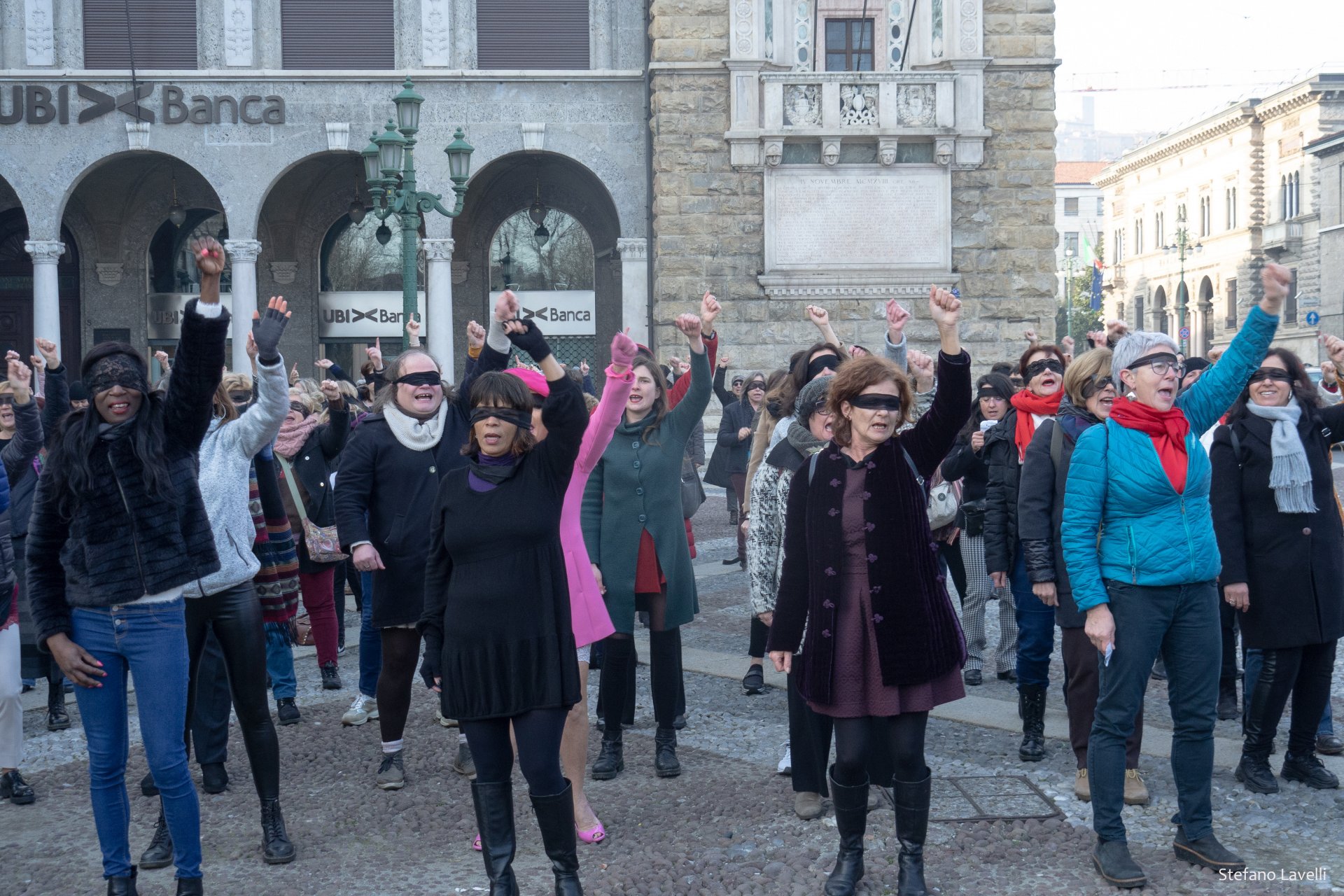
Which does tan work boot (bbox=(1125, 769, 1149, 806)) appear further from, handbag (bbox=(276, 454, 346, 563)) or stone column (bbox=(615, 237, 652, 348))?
stone column (bbox=(615, 237, 652, 348))

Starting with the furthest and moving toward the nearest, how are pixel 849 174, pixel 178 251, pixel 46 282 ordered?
pixel 178 251
pixel 46 282
pixel 849 174

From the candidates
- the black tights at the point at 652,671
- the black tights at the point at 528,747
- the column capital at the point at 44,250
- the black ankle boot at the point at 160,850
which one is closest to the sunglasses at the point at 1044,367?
the black tights at the point at 652,671

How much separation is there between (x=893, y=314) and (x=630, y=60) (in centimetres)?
1781

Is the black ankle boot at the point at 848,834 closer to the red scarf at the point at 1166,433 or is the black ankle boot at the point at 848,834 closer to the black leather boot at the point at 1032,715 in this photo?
the red scarf at the point at 1166,433

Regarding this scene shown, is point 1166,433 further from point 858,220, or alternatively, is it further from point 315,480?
point 858,220

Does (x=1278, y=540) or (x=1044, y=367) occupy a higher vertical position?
(x=1044, y=367)

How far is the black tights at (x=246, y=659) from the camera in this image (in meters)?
4.82

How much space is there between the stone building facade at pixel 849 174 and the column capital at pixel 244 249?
22.1 feet

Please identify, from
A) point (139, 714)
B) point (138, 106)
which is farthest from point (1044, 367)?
point (138, 106)

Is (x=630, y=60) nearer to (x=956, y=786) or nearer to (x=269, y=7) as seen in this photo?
(x=269, y=7)

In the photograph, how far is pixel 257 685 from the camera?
15.9 ft

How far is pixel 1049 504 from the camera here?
526 cm

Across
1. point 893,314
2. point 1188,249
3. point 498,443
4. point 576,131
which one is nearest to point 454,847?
point 498,443

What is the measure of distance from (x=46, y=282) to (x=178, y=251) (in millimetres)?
3819
